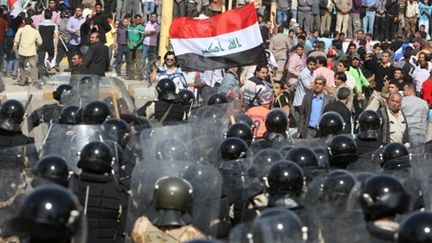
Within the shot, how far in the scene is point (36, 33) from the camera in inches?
896

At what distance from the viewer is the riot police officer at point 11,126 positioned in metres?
12.6

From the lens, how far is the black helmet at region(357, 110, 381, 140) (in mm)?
14227

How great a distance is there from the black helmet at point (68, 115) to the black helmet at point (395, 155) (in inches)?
128

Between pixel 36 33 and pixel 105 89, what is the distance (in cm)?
740

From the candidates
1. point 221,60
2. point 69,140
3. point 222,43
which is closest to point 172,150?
point 69,140

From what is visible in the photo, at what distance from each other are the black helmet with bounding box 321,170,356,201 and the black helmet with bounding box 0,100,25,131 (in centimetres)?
434

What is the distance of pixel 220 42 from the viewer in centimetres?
1869

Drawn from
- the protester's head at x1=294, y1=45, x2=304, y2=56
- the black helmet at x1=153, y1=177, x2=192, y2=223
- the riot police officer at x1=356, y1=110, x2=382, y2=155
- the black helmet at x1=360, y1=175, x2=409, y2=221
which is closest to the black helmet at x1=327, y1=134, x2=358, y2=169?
the riot police officer at x1=356, y1=110, x2=382, y2=155

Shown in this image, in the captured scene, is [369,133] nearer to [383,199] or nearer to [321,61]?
[321,61]

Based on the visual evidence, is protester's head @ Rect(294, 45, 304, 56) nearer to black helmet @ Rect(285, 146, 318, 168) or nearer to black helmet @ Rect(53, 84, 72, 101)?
black helmet @ Rect(53, 84, 72, 101)

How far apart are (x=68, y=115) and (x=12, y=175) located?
4175mm

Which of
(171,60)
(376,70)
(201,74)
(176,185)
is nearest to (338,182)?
(176,185)

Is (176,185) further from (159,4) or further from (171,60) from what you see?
(159,4)

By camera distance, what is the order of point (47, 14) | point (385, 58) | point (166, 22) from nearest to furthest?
1. point (385, 58)
2. point (166, 22)
3. point (47, 14)
